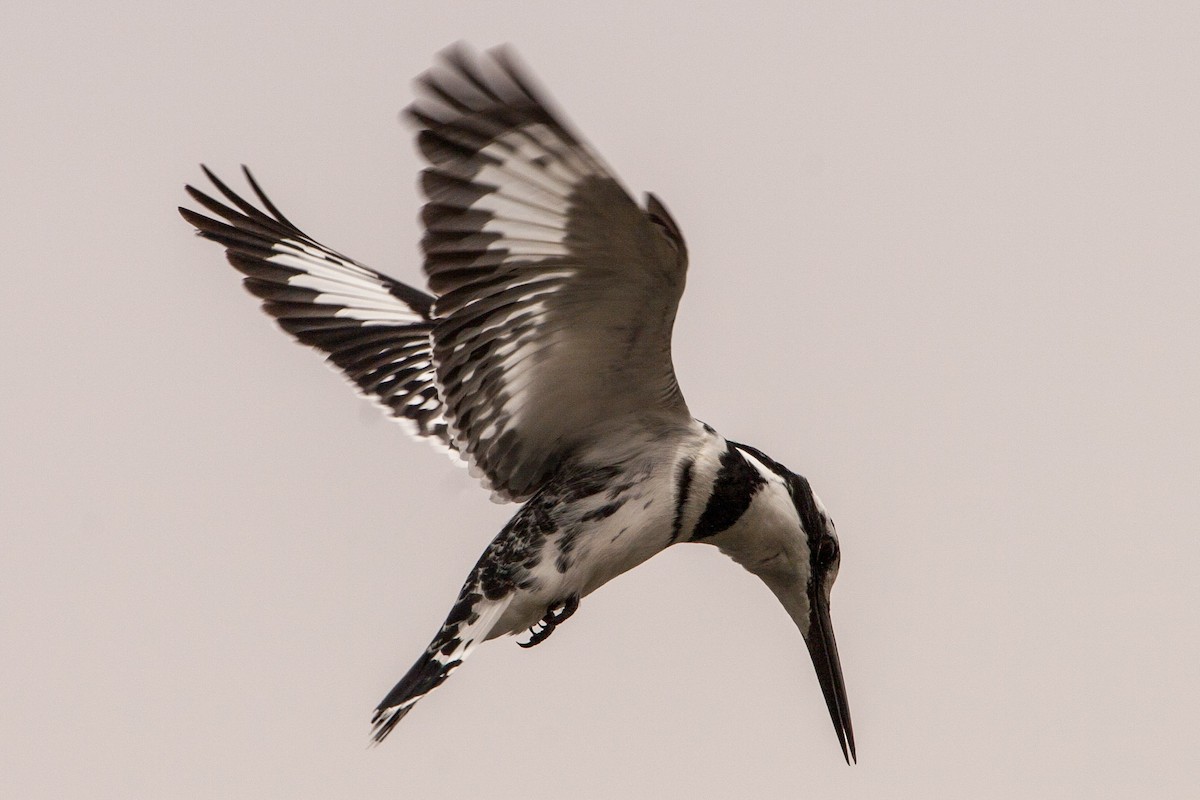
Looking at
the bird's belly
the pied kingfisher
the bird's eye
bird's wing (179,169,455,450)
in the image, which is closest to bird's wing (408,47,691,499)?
the pied kingfisher

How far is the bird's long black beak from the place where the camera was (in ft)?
18.2

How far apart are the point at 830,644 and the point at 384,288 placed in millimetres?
2258

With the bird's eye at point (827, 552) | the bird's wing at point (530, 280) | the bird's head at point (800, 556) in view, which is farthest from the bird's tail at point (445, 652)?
the bird's eye at point (827, 552)

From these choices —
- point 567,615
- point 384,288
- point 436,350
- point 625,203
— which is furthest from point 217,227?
point 625,203

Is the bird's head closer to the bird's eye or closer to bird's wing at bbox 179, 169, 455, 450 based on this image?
the bird's eye

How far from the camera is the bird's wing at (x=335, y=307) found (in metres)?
5.89

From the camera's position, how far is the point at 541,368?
457 cm

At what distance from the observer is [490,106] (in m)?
3.49

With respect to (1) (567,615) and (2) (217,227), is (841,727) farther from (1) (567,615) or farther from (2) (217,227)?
(2) (217,227)

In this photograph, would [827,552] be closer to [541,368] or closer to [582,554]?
[582,554]

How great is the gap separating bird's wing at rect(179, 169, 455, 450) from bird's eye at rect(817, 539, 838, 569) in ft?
4.87

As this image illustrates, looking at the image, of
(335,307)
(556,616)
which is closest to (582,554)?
(556,616)

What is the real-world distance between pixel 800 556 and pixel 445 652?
1.33 metres

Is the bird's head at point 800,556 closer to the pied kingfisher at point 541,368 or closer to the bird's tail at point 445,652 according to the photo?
the pied kingfisher at point 541,368
